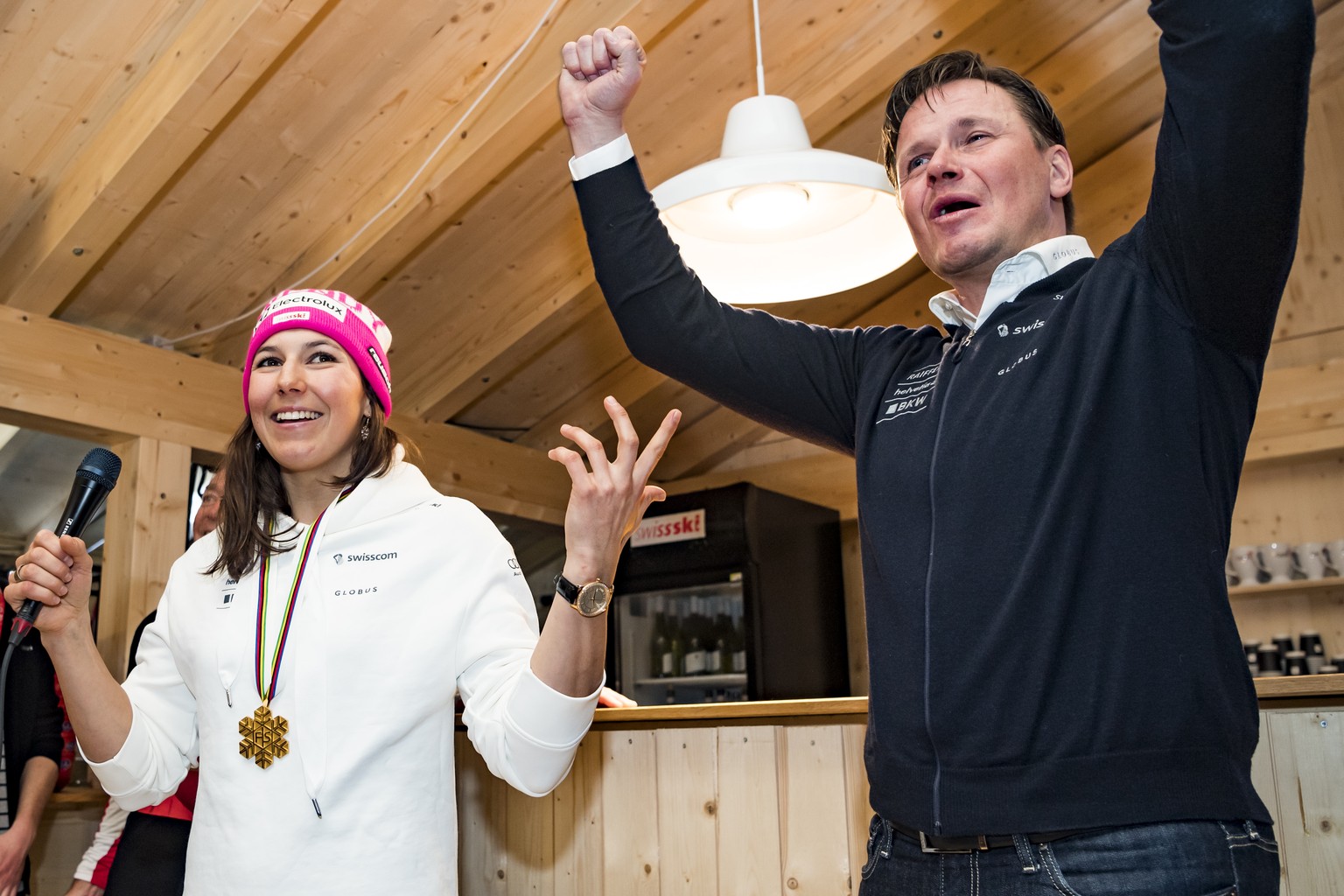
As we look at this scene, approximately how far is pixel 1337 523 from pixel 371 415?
171 inches

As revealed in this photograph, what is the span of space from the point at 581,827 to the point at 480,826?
0.30 meters

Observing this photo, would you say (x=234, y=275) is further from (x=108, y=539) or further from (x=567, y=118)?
(x=567, y=118)

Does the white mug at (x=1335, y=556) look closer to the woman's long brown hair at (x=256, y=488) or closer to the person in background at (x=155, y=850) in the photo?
the woman's long brown hair at (x=256, y=488)

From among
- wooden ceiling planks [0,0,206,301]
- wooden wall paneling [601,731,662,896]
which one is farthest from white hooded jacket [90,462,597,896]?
wooden ceiling planks [0,0,206,301]

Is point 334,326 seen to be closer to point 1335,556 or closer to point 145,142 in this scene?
point 145,142

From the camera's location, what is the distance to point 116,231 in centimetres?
343

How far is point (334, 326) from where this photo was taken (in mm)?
1762

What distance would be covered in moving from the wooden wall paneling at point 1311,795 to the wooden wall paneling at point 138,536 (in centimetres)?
336

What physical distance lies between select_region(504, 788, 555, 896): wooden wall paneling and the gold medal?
3.07 ft

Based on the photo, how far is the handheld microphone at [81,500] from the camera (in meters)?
1.49

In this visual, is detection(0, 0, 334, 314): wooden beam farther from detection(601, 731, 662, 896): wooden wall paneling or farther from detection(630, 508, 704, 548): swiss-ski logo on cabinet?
detection(630, 508, 704, 548): swiss-ski logo on cabinet

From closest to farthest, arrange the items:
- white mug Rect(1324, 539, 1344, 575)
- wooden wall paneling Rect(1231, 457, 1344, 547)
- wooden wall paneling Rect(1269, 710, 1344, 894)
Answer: wooden wall paneling Rect(1269, 710, 1344, 894), white mug Rect(1324, 539, 1344, 575), wooden wall paneling Rect(1231, 457, 1344, 547)

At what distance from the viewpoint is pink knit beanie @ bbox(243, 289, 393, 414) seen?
176cm

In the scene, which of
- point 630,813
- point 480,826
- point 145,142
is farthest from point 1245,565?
point 145,142
